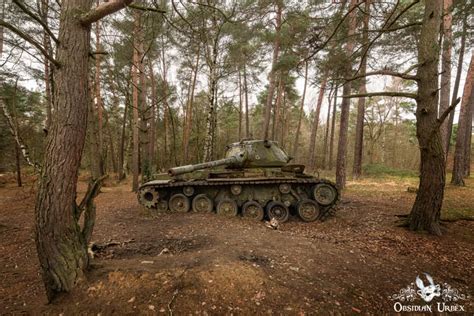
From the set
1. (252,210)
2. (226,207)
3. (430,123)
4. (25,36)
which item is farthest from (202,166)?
(430,123)

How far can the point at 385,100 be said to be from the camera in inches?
886

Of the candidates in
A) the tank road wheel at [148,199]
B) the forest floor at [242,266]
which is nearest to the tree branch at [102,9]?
the forest floor at [242,266]

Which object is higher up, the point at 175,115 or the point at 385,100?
the point at 385,100

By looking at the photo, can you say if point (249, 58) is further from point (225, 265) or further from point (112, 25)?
point (225, 265)

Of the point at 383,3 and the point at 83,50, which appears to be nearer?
the point at 83,50

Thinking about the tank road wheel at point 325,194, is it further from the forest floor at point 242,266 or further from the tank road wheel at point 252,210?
the tank road wheel at point 252,210

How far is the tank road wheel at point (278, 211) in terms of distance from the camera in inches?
247

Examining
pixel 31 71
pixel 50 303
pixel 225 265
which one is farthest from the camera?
pixel 31 71

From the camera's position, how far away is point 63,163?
2.46 m

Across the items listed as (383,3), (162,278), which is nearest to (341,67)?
(383,3)

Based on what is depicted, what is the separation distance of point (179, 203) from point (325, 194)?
404cm

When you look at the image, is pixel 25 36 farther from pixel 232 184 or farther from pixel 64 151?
pixel 232 184

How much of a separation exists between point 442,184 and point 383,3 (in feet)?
14.2

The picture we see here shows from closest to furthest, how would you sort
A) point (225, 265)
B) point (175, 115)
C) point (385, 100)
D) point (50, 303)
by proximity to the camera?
point (50, 303), point (225, 265), point (175, 115), point (385, 100)
